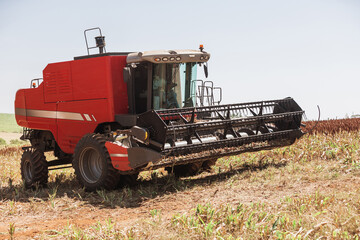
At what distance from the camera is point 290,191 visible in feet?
21.0

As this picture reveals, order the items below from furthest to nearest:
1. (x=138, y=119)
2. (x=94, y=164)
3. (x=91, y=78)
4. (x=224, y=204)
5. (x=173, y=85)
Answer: (x=91, y=78) → (x=173, y=85) → (x=94, y=164) → (x=138, y=119) → (x=224, y=204)

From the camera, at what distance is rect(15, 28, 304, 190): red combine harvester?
7.09 metres

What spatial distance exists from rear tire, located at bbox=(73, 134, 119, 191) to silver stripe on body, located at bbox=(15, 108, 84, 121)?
998 mm

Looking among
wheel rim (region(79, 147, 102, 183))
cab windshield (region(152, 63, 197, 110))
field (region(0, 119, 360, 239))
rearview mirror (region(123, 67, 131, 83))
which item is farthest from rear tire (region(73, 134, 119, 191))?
cab windshield (region(152, 63, 197, 110))

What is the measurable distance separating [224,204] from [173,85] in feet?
10.6

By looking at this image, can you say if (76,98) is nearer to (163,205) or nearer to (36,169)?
(36,169)

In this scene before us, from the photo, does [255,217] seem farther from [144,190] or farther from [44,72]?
[44,72]

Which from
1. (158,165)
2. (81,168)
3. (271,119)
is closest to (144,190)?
(158,165)

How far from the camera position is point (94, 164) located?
8.03 metres

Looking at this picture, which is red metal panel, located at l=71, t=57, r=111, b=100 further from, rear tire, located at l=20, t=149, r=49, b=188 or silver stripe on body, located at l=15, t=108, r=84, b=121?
rear tire, located at l=20, t=149, r=49, b=188

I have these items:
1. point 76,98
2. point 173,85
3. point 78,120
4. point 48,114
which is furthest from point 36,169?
point 173,85

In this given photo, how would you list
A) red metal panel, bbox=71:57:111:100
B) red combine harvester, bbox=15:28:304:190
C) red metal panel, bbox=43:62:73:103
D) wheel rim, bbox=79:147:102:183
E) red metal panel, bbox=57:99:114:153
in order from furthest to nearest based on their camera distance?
red metal panel, bbox=43:62:73:103 → red metal panel, bbox=57:99:114:153 → red metal panel, bbox=71:57:111:100 → wheel rim, bbox=79:147:102:183 → red combine harvester, bbox=15:28:304:190

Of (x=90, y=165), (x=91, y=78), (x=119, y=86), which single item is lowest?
(x=90, y=165)

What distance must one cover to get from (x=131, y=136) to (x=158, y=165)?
693 millimetres
